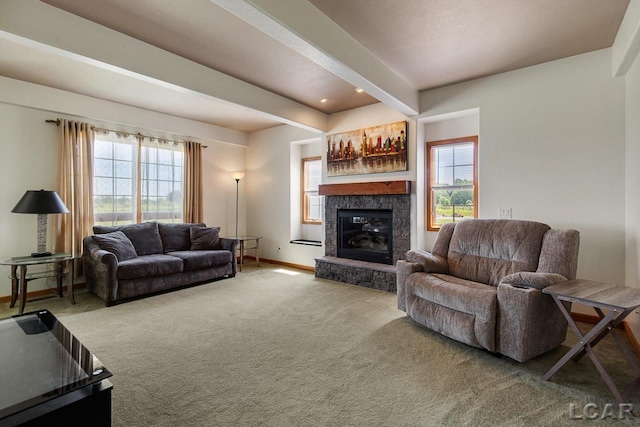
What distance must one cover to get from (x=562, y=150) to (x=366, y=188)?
241 cm

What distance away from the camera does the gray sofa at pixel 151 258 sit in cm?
377

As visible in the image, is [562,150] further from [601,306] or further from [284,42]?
[284,42]

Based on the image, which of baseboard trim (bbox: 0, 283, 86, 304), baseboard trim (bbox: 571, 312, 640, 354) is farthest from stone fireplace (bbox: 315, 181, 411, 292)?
baseboard trim (bbox: 0, 283, 86, 304)

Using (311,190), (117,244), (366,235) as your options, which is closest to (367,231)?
(366,235)

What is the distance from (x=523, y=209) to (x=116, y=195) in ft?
18.8

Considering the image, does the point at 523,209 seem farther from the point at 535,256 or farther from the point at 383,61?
the point at 383,61

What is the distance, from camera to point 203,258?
4625 millimetres

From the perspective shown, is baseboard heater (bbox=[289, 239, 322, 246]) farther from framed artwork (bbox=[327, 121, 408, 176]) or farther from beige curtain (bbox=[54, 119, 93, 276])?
beige curtain (bbox=[54, 119, 93, 276])

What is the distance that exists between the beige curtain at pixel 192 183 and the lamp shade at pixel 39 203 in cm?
205

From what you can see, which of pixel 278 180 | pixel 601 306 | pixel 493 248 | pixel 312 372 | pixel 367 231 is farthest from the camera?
pixel 278 180

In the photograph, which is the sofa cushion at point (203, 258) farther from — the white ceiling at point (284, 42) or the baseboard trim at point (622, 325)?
the baseboard trim at point (622, 325)

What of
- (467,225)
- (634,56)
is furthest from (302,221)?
(634,56)

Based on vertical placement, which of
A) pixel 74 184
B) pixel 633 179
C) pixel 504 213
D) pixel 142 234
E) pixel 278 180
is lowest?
pixel 142 234

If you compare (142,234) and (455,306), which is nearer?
(455,306)
